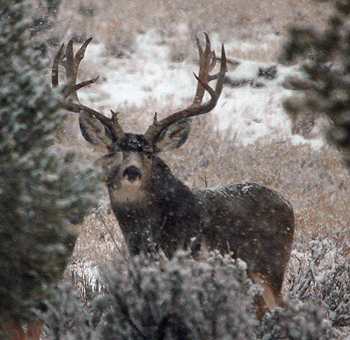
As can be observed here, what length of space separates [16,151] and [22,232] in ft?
1.69

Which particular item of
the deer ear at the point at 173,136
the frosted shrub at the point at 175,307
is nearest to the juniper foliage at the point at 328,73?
the frosted shrub at the point at 175,307

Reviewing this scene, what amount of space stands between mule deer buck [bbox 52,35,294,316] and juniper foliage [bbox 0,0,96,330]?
3.43ft

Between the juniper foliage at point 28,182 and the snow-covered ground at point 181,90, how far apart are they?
11.7 m

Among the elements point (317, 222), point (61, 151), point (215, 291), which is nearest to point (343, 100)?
point (215, 291)

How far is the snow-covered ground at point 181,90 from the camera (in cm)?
1655

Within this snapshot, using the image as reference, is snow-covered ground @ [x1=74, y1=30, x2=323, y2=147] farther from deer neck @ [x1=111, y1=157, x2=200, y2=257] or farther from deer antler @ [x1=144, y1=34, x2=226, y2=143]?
deer neck @ [x1=111, y1=157, x2=200, y2=257]

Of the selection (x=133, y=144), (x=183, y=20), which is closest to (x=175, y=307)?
(x=133, y=144)

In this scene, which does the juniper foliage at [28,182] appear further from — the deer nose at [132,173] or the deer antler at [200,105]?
the deer antler at [200,105]

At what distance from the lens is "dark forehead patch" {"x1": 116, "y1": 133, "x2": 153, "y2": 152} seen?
17.2 ft

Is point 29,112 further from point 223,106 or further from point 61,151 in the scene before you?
point 223,106

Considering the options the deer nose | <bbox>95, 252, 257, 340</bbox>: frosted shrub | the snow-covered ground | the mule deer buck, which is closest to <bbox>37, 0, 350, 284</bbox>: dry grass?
<bbox>95, 252, 257, 340</bbox>: frosted shrub

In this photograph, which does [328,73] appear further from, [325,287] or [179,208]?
[325,287]

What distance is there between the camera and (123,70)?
19.6m

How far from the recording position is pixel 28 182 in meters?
3.66
